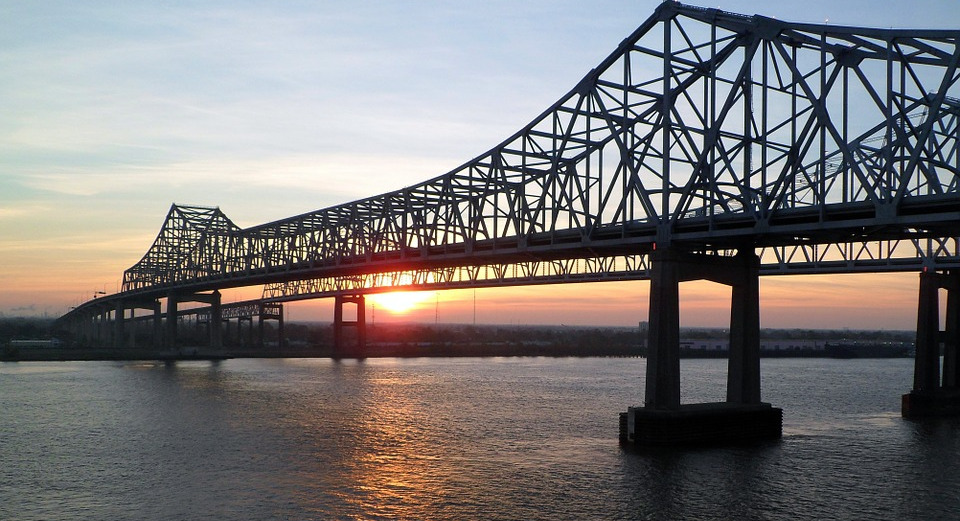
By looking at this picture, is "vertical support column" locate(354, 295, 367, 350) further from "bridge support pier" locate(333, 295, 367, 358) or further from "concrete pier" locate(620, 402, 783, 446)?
"concrete pier" locate(620, 402, 783, 446)

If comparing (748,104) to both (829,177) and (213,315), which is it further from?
(213,315)

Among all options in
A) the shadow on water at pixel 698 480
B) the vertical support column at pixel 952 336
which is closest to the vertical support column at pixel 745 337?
the shadow on water at pixel 698 480

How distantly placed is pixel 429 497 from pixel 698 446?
14.9 m

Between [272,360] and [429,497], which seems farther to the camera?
[272,360]

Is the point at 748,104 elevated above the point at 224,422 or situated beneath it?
elevated above

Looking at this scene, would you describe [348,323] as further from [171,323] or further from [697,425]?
[697,425]

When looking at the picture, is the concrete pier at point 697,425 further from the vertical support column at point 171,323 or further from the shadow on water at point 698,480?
the vertical support column at point 171,323

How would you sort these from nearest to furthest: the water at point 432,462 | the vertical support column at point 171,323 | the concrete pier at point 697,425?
the water at point 432,462 < the concrete pier at point 697,425 < the vertical support column at point 171,323

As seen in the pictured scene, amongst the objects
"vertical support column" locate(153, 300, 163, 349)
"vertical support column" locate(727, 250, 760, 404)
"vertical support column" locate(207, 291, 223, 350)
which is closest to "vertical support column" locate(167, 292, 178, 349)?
"vertical support column" locate(207, 291, 223, 350)

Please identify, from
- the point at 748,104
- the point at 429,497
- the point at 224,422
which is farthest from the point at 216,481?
the point at 748,104

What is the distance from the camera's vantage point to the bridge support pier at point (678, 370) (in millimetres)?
41812

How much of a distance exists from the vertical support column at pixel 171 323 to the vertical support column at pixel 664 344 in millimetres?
104119

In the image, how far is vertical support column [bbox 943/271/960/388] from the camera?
63219mm

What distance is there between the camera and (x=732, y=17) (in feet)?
145
